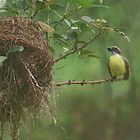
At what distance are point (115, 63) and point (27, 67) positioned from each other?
2.73 feet

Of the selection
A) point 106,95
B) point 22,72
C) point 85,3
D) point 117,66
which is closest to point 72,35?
point 85,3

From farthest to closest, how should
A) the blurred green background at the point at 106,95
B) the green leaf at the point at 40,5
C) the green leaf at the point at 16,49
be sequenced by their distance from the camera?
the blurred green background at the point at 106,95 < the green leaf at the point at 40,5 < the green leaf at the point at 16,49

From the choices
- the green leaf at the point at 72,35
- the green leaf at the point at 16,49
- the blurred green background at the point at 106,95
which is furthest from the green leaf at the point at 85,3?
the blurred green background at the point at 106,95

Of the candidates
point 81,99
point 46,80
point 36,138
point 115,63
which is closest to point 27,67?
point 46,80

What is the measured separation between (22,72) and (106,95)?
11.4ft

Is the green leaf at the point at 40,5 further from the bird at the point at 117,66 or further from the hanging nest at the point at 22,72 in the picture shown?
→ the bird at the point at 117,66

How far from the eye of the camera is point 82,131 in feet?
19.9

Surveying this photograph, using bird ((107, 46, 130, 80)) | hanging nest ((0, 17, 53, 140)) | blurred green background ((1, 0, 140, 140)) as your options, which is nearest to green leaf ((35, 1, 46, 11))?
hanging nest ((0, 17, 53, 140))

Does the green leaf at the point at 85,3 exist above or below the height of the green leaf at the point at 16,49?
above

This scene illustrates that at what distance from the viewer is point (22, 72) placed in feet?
7.18

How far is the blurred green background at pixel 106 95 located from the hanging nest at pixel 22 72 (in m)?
2.42

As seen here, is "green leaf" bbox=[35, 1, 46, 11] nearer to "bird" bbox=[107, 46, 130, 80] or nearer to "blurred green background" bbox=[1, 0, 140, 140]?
"bird" bbox=[107, 46, 130, 80]

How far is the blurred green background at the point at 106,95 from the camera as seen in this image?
16.9 feet

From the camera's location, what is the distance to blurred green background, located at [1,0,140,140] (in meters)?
5.16
